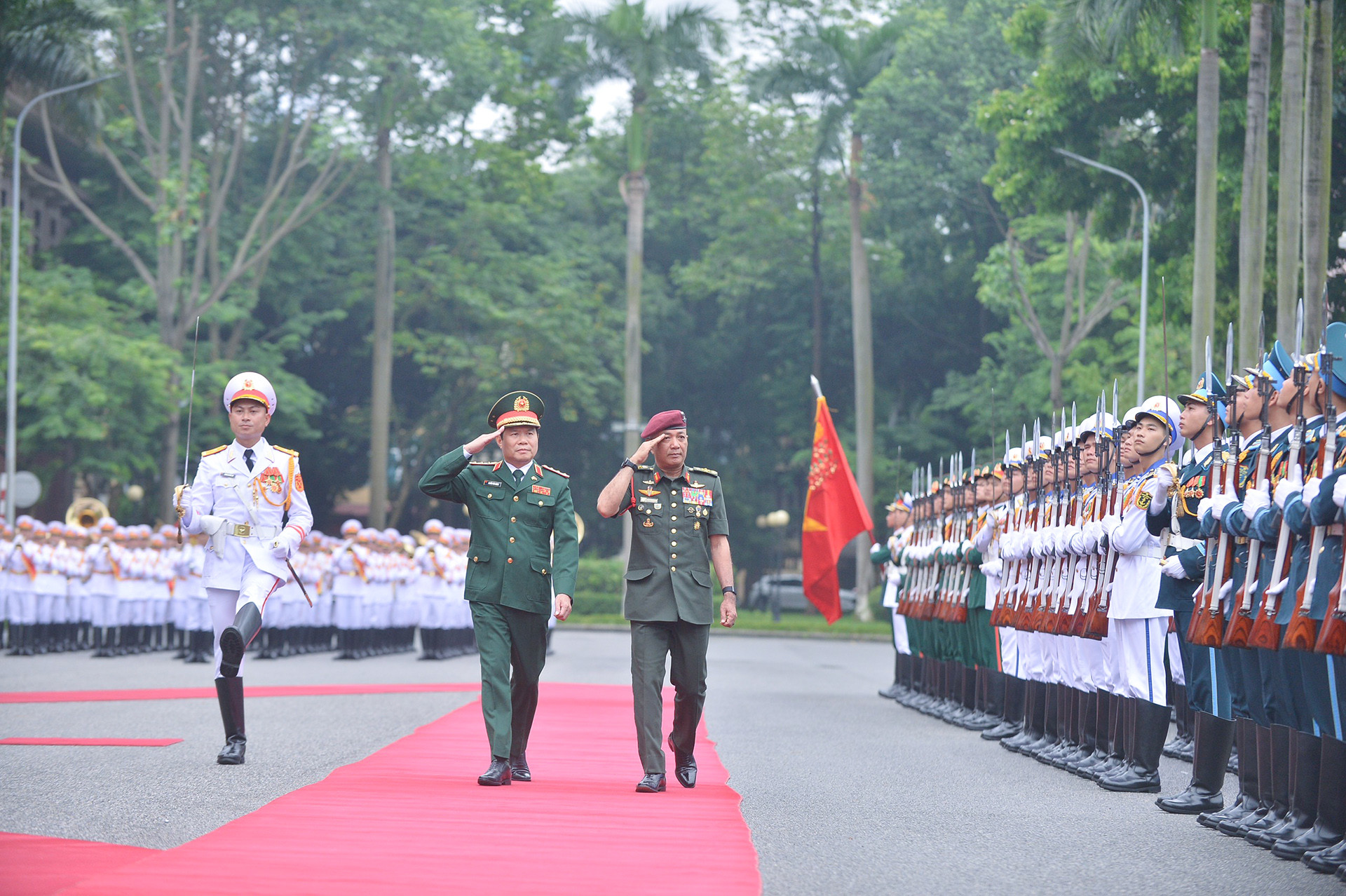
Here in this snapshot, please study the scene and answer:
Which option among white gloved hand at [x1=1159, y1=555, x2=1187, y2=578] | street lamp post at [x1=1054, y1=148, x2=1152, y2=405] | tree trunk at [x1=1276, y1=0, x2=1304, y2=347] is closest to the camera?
white gloved hand at [x1=1159, y1=555, x2=1187, y2=578]

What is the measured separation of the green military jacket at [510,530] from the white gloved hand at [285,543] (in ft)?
3.27

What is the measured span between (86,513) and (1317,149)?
65.8 feet

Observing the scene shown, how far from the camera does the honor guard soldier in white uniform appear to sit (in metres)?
9.62

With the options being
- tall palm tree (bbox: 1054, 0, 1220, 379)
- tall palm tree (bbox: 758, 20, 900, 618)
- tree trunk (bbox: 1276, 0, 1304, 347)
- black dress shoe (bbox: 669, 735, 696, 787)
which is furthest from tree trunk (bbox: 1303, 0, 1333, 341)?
tall palm tree (bbox: 758, 20, 900, 618)

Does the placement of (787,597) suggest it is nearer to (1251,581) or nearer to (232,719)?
(232,719)

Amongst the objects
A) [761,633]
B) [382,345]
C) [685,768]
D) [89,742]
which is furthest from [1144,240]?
[89,742]

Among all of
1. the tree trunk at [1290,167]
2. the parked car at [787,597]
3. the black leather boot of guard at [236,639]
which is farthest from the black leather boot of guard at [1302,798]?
the parked car at [787,597]

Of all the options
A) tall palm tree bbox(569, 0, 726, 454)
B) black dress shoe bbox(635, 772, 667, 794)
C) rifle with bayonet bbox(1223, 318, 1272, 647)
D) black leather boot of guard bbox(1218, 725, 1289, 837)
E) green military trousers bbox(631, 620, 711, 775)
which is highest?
tall palm tree bbox(569, 0, 726, 454)

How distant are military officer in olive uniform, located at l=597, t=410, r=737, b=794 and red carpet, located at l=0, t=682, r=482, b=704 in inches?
273

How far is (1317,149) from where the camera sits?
63.1 feet

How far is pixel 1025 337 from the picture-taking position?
4562cm

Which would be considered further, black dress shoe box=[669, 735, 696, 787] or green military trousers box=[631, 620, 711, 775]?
black dress shoe box=[669, 735, 696, 787]

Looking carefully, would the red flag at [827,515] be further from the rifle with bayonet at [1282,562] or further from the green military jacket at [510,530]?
the rifle with bayonet at [1282,562]

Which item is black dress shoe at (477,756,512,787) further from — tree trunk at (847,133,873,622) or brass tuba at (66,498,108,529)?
tree trunk at (847,133,873,622)
